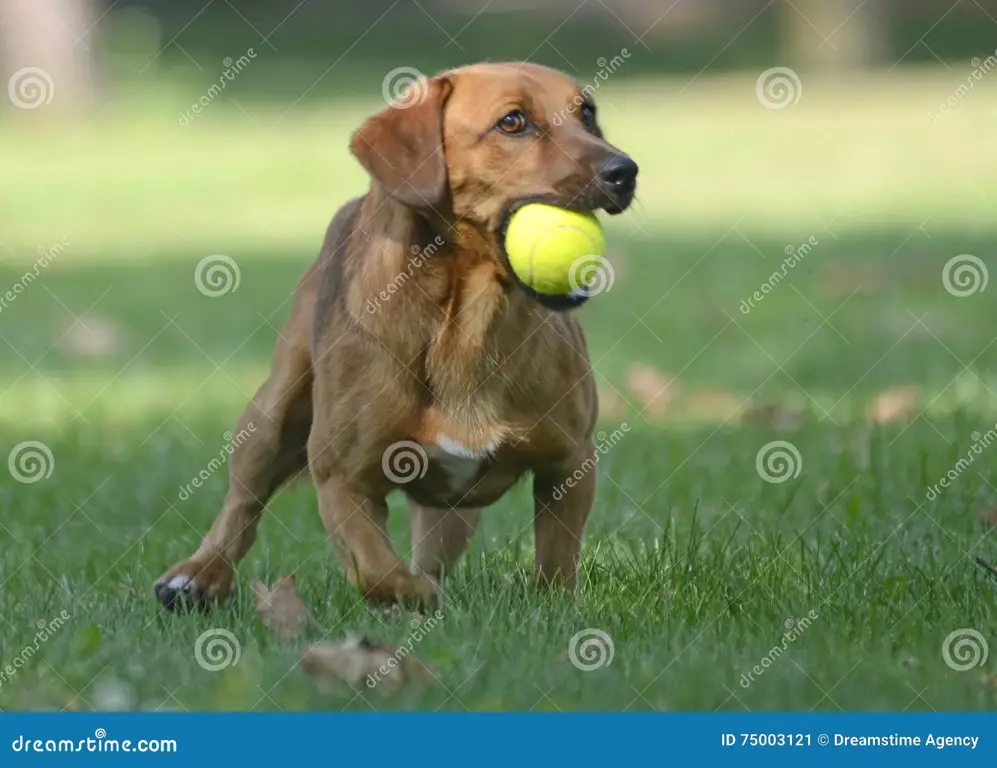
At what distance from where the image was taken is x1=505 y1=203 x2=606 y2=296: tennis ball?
444 cm

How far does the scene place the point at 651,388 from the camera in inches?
341

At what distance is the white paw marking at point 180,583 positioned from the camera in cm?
512

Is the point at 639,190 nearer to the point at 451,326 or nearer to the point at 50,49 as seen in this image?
the point at 50,49

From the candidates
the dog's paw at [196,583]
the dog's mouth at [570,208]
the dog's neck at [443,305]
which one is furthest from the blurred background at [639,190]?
the dog's paw at [196,583]

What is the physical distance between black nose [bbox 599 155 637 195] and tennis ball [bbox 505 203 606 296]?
0.11 meters

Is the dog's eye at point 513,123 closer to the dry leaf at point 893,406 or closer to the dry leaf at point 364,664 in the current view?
the dry leaf at point 364,664

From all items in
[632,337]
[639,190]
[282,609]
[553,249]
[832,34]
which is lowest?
[282,609]

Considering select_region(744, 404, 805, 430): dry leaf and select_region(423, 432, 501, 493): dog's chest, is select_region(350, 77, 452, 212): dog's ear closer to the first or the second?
select_region(423, 432, 501, 493): dog's chest

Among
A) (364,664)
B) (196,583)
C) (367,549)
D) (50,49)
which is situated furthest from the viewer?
(50,49)

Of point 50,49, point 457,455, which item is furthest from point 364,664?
point 50,49

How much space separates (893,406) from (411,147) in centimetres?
369

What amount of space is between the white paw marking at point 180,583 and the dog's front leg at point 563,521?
1.03 meters

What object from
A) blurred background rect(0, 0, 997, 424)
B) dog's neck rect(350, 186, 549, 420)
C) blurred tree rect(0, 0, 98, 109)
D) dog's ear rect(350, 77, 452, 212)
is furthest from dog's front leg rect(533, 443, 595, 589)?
blurred tree rect(0, 0, 98, 109)

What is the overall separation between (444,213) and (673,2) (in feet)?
87.6
